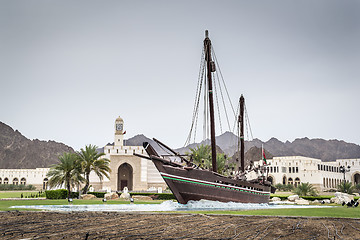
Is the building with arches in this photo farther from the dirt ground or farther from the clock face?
the dirt ground

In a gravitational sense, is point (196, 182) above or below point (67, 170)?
below

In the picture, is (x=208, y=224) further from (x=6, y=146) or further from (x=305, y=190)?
(x=6, y=146)

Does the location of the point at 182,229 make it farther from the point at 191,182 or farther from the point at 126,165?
the point at 126,165

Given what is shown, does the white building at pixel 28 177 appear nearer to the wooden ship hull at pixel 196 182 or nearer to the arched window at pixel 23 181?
→ the arched window at pixel 23 181

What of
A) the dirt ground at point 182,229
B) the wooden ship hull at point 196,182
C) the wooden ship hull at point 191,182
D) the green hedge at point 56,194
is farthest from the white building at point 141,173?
the dirt ground at point 182,229

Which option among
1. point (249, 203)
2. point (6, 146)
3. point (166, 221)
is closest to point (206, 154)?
point (249, 203)

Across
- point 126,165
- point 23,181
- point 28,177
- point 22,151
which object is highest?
point 22,151

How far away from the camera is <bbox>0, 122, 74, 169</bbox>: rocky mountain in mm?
130625

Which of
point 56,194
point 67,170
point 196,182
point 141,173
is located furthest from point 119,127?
point 196,182

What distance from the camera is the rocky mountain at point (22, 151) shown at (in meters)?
131

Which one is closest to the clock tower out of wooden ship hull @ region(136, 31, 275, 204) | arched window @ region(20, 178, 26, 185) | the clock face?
the clock face

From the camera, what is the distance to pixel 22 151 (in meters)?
135

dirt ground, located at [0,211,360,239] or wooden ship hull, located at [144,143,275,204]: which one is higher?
wooden ship hull, located at [144,143,275,204]

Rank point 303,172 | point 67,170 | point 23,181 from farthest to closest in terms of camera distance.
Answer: point 23,181 → point 303,172 → point 67,170
